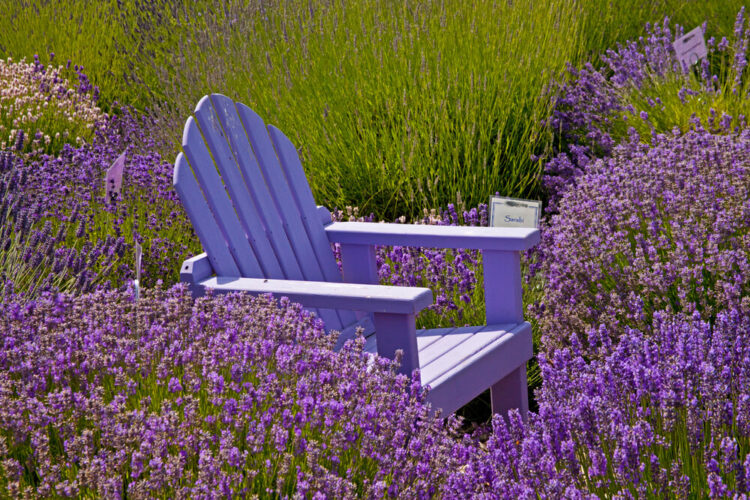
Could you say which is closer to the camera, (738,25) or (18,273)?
(18,273)

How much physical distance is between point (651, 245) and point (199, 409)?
1634mm

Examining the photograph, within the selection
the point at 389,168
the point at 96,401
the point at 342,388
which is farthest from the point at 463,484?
the point at 389,168

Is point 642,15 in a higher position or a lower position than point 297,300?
higher

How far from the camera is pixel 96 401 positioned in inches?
69.5

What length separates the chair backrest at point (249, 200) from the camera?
110 inches

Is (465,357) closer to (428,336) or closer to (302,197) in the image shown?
(428,336)

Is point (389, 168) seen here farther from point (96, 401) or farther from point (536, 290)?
point (96, 401)

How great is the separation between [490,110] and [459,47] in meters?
0.57

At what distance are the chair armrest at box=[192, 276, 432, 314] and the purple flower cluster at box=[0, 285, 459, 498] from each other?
0.08m

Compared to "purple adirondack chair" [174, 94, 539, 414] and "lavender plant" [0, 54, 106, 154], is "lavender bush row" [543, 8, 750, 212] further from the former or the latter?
"lavender plant" [0, 54, 106, 154]

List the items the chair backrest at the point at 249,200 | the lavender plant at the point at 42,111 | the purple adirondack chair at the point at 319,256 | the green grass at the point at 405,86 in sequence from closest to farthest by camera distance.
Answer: the purple adirondack chair at the point at 319,256 < the chair backrest at the point at 249,200 < the green grass at the point at 405,86 < the lavender plant at the point at 42,111

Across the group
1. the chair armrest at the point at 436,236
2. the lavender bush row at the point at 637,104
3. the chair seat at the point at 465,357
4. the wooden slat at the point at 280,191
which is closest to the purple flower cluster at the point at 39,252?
the wooden slat at the point at 280,191

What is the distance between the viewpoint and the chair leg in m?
2.90

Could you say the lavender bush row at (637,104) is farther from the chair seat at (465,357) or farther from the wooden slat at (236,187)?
the wooden slat at (236,187)
